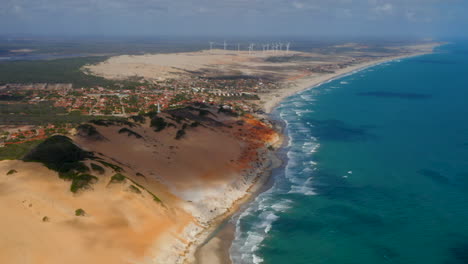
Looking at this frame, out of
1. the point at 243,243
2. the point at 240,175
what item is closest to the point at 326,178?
the point at 240,175

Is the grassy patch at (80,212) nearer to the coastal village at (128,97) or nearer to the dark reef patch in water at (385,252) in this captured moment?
the dark reef patch in water at (385,252)

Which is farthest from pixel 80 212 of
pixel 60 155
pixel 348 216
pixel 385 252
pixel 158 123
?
pixel 158 123

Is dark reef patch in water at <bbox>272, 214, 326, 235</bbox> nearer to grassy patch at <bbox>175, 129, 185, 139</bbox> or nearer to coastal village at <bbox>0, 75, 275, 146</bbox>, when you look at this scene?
grassy patch at <bbox>175, 129, 185, 139</bbox>

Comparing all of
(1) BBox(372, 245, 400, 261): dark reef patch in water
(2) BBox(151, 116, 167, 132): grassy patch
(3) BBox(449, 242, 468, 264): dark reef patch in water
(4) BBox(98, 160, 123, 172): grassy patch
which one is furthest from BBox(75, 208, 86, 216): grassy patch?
(3) BBox(449, 242, 468, 264): dark reef patch in water

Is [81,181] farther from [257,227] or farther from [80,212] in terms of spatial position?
[257,227]

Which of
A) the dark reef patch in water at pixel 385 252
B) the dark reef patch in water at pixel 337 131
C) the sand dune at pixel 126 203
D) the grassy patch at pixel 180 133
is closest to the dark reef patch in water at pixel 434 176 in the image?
the dark reef patch in water at pixel 337 131

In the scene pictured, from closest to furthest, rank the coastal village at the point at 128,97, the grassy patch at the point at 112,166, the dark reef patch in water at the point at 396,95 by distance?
the grassy patch at the point at 112,166 → the coastal village at the point at 128,97 → the dark reef patch in water at the point at 396,95

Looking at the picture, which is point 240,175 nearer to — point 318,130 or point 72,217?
point 72,217
